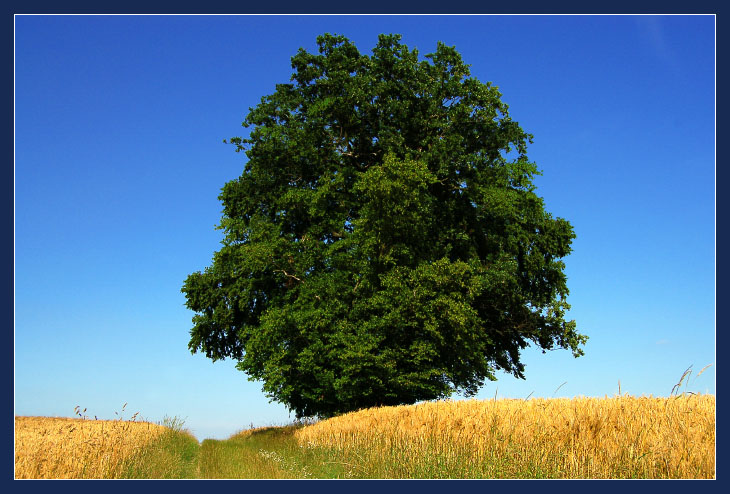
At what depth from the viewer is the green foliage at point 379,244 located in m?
21.8

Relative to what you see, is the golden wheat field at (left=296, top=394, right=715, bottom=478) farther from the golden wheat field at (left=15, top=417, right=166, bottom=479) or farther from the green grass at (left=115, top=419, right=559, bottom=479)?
the golden wheat field at (left=15, top=417, right=166, bottom=479)

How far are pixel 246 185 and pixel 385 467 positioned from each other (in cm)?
1831

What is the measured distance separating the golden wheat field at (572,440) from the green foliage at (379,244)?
853 centimetres

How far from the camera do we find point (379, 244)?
A: 22.6m

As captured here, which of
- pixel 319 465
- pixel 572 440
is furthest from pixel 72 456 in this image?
pixel 572 440

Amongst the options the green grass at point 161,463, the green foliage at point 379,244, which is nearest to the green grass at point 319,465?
the green grass at point 161,463

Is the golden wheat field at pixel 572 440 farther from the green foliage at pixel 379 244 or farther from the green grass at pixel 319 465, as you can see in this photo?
the green foliage at pixel 379 244

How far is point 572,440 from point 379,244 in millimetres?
13452

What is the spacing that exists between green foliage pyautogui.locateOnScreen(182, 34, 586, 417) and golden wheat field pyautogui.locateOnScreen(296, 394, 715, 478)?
28.0ft

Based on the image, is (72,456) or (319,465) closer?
(72,456)

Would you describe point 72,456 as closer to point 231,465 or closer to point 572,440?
point 231,465

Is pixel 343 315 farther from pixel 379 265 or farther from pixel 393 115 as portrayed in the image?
pixel 393 115

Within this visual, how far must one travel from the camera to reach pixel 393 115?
24.9 m

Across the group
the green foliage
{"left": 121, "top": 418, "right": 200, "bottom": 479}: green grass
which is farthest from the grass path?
the green foliage
